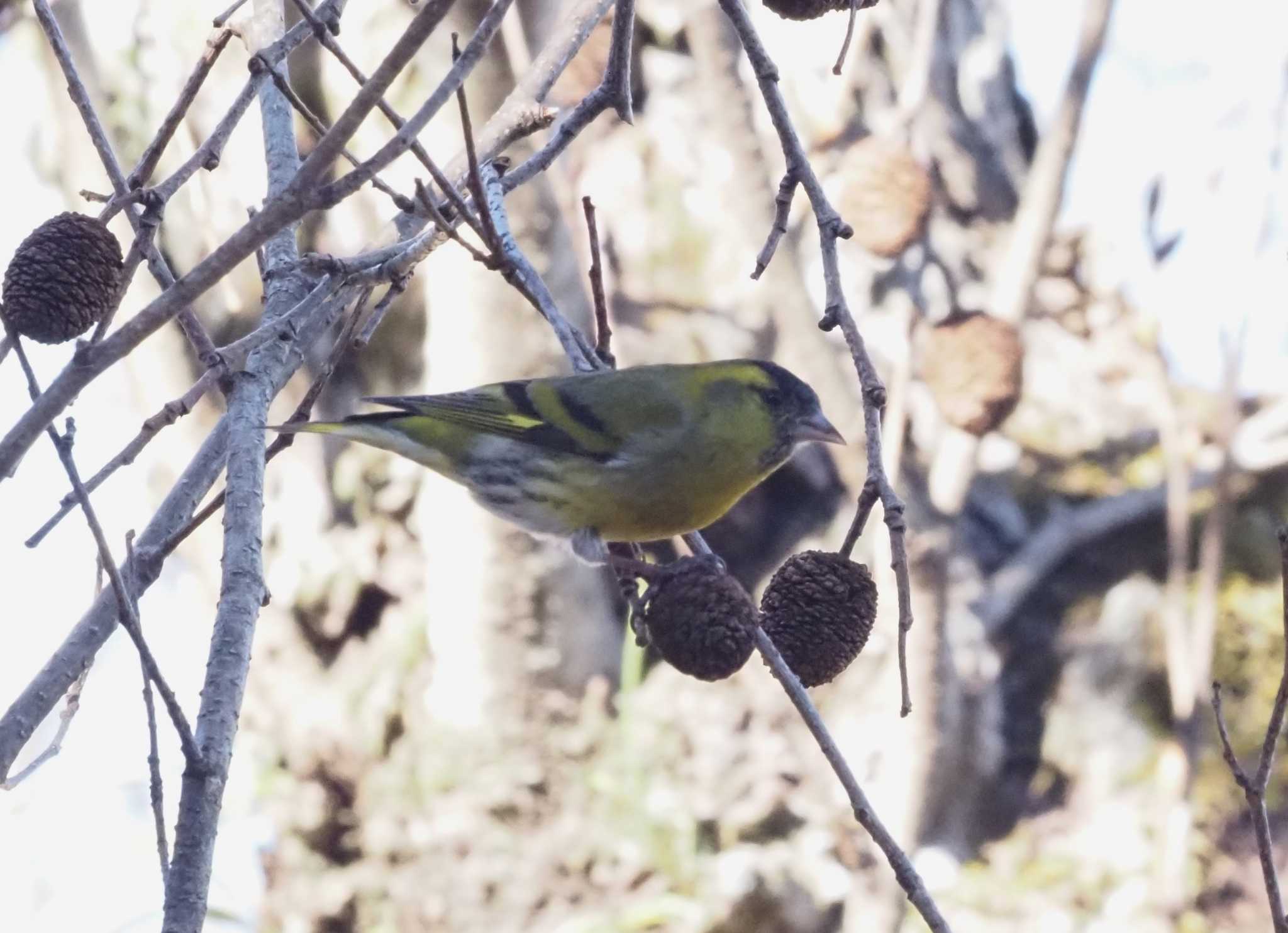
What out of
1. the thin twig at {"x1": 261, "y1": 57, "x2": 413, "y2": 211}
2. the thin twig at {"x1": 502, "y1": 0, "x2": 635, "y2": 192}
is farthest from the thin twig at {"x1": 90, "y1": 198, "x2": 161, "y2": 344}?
the thin twig at {"x1": 502, "y1": 0, "x2": 635, "y2": 192}

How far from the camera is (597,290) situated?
2.63 metres

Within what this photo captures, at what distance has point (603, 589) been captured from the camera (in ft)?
19.9

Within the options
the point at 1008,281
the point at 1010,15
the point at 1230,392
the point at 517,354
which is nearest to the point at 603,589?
the point at 517,354

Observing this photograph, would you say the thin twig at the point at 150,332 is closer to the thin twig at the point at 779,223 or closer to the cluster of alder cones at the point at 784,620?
the thin twig at the point at 779,223

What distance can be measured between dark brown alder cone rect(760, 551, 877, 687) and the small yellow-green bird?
85 cm

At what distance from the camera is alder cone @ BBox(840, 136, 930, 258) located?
4027 millimetres

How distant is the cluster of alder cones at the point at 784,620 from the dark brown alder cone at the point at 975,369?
1635mm

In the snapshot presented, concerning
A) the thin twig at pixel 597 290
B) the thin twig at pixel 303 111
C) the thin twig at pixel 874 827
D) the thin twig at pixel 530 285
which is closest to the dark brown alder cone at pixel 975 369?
the thin twig at pixel 597 290

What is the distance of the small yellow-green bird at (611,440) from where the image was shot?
308cm

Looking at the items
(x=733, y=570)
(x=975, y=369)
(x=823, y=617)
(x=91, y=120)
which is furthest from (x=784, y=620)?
(x=733, y=570)

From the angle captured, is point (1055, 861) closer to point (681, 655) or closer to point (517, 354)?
point (517, 354)

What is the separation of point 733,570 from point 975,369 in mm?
3157

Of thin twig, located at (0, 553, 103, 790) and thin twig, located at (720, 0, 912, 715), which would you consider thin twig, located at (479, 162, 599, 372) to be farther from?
thin twig, located at (0, 553, 103, 790)

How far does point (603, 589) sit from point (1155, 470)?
9.79 ft
